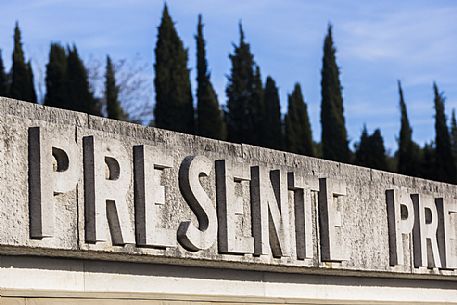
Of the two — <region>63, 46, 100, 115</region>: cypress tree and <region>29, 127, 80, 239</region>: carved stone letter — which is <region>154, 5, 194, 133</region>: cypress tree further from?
<region>29, 127, 80, 239</region>: carved stone letter

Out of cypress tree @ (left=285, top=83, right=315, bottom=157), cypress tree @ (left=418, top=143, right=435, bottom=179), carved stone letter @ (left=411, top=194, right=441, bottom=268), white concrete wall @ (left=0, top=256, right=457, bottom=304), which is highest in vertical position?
cypress tree @ (left=285, top=83, right=315, bottom=157)

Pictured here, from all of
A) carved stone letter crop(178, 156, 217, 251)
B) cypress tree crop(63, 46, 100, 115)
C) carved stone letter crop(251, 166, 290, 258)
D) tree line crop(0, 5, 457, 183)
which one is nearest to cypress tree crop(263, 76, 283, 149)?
tree line crop(0, 5, 457, 183)

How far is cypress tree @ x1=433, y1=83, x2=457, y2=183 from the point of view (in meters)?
40.6

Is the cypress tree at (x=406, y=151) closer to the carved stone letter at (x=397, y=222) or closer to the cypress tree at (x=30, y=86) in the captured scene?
the cypress tree at (x=30, y=86)

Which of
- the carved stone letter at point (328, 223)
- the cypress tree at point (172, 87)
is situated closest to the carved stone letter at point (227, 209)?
the carved stone letter at point (328, 223)

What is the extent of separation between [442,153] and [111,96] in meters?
12.7

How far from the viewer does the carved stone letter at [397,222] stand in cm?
1160

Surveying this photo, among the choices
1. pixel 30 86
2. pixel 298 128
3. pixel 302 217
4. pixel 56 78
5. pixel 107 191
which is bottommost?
pixel 302 217

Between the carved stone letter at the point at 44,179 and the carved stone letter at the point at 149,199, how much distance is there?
0.78m

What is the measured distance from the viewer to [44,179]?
737 centimetres

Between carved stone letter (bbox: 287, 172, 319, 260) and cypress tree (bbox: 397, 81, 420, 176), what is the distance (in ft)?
102

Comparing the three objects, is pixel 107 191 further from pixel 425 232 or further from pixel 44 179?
pixel 425 232

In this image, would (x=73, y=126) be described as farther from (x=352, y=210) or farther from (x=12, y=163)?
(x=352, y=210)

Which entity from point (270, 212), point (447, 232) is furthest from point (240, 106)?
point (270, 212)
